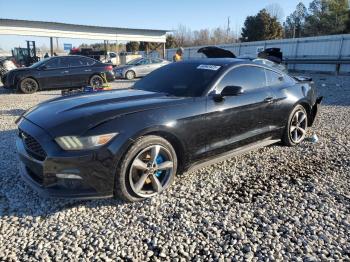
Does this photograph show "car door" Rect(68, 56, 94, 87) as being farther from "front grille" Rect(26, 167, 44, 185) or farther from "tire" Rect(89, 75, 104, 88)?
"front grille" Rect(26, 167, 44, 185)

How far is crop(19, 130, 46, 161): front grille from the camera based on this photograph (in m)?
3.28

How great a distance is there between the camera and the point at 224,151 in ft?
14.2

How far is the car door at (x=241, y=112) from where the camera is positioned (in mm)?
4168

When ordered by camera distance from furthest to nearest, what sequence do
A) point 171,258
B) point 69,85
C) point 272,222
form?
point 69,85 < point 272,222 < point 171,258

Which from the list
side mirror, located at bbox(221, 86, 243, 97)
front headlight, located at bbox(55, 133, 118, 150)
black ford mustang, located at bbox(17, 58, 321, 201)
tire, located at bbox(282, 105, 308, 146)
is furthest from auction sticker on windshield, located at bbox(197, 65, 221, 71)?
front headlight, located at bbox(55, 133, 118, 150)

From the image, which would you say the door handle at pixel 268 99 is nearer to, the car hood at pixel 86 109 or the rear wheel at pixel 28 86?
the car hood at pixel 86 109

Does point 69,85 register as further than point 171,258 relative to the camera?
Yes

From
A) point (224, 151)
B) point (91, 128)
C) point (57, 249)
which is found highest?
point (91, 128)

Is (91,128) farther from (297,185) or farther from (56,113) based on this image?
(297,185)

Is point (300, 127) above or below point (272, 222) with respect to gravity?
above

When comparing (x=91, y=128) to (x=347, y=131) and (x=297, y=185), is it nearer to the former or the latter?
(x=297, y=185)

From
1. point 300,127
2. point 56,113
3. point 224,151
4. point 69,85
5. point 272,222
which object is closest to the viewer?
point 272,222

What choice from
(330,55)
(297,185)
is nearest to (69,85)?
(297,185)

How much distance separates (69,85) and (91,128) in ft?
36.1
